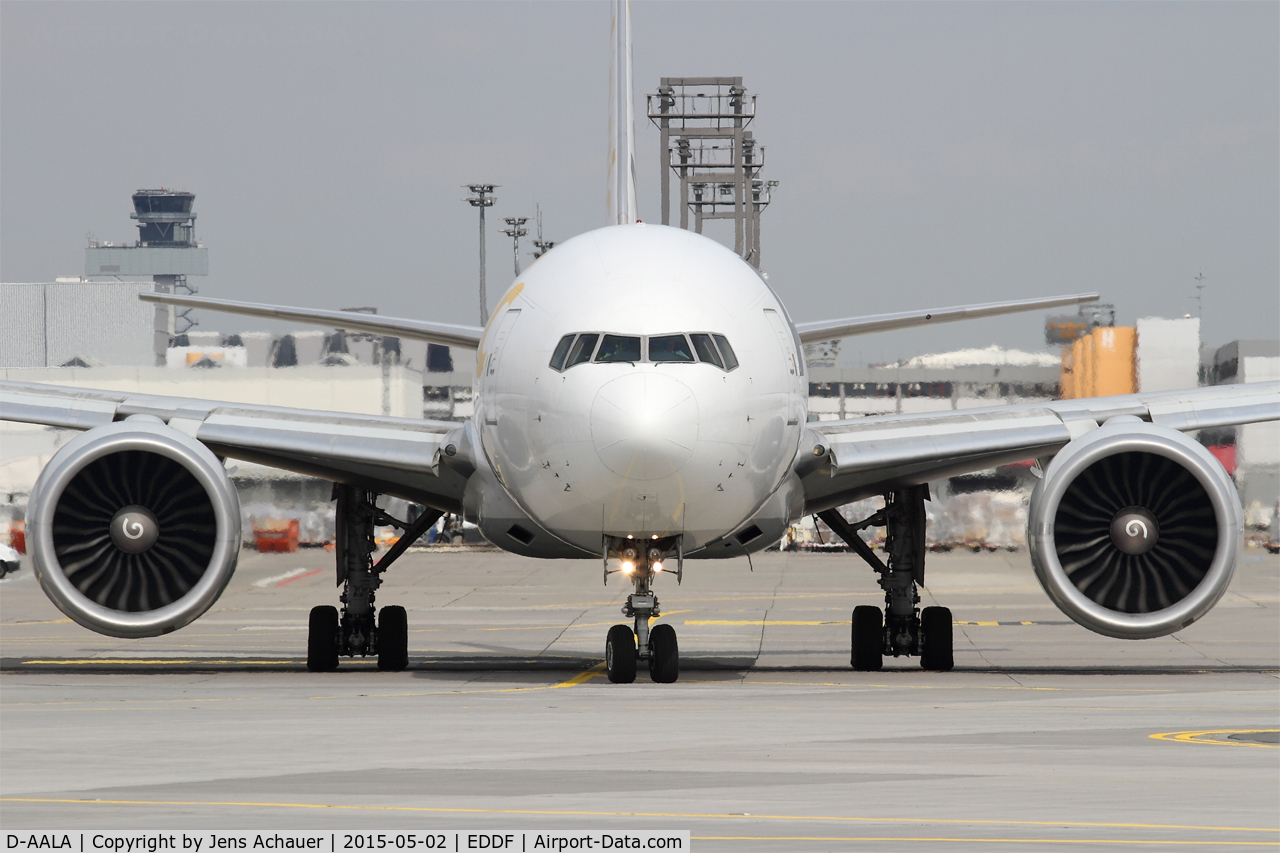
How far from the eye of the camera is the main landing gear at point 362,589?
62.2 ft

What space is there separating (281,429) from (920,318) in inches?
256

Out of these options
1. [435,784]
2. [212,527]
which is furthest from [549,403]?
[435,784]

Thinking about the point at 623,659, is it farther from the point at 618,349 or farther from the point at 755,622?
the point at 755,622

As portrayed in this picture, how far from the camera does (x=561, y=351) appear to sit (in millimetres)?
14398

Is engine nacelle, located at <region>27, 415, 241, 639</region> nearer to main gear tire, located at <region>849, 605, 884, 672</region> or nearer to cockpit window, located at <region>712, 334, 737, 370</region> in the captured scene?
cockpit window, located at <region>712, 334, 737, 370</region>

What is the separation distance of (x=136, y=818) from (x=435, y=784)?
1.66 m

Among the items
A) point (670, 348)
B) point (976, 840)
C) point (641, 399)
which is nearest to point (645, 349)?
point (670, 348)

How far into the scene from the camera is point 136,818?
7.70 meters

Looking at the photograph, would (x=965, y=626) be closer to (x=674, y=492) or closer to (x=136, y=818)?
(x=674, y=492)

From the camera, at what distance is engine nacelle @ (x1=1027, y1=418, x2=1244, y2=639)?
51.7ft

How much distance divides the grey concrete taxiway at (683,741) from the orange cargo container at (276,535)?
15.3 meters

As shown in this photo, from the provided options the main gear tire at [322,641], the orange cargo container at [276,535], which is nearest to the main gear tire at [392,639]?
the main gear tire at [322,641]

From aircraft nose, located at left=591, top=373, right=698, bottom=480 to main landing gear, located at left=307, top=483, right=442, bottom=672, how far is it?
5570 mm

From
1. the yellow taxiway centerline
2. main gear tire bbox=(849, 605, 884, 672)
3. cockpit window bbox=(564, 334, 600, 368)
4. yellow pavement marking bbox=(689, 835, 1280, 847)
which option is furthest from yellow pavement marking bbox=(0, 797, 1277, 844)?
main gear tire bbox=(849, 605, 884, 672)
